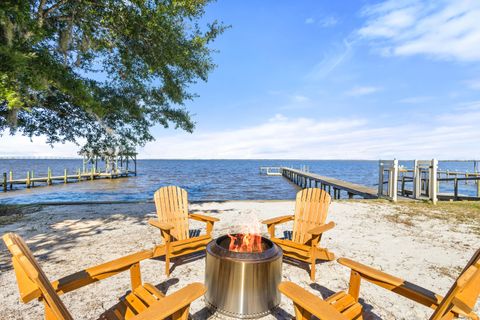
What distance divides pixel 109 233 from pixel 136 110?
3214 mm

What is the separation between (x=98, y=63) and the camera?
6773 mm

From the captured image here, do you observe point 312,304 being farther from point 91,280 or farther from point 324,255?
point 324,255

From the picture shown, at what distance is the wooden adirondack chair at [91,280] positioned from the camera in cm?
158

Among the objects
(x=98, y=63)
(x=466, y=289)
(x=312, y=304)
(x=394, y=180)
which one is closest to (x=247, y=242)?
(x=312, y=304)

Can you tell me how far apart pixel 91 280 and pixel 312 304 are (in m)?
1.88

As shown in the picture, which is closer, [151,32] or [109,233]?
[151,32]

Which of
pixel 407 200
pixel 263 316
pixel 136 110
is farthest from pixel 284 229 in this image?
pixel 407 200

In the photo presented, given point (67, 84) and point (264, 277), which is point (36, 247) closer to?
point (67, 84)

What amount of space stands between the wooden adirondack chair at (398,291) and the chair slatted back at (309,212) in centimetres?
163

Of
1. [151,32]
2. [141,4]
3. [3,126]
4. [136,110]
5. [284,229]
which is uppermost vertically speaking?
[141,4]

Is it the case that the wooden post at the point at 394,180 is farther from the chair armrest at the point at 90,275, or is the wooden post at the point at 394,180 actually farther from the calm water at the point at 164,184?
the calm water at the point at 164,184

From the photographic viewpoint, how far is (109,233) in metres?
5.67

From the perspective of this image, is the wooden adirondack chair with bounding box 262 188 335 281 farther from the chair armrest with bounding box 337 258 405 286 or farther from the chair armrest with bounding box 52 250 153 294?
the chair armrest with bounding box 52 250 153 294

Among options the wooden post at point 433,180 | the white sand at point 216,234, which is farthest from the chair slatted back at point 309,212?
the wooden post at point 433,180
